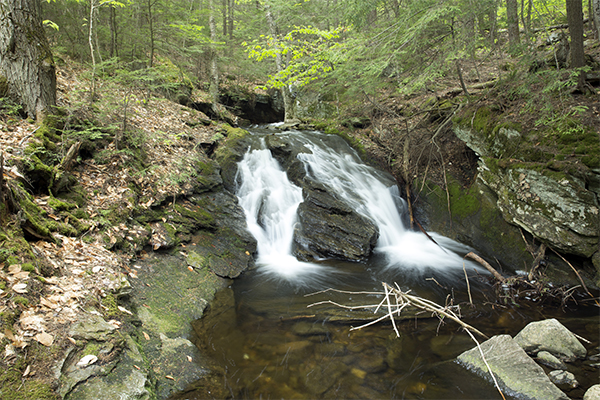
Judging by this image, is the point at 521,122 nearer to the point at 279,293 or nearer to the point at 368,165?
the point at 368,165

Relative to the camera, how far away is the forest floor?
258 centimetres

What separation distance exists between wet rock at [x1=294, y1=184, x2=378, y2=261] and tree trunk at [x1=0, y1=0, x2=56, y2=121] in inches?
237

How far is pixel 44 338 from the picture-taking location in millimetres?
2535

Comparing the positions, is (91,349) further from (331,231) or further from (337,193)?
(337,193)

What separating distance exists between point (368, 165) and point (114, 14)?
405 inches

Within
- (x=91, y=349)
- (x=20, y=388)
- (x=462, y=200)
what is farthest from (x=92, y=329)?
(x=462, y=200)

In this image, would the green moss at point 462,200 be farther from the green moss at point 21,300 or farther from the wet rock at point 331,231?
the green moss at point 21,300

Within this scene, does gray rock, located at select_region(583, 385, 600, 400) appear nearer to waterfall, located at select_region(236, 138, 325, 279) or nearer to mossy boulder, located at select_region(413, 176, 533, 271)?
mossy boulder, located at select_region(413, 176, 533, 271)

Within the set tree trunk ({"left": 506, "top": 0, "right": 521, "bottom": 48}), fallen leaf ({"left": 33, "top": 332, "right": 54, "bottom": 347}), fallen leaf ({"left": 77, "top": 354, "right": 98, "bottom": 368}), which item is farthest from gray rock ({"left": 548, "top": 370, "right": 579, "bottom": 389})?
tree trunk ({"left": 506, "top": 0, "right": 521, "bottom": 48})

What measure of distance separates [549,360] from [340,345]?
2710 mm

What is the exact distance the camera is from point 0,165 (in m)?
3.04

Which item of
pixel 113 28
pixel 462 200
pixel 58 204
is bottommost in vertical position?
pixel 462 200

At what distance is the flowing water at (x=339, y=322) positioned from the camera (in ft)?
12.0

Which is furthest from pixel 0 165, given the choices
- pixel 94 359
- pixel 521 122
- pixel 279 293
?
pixel 521 122
